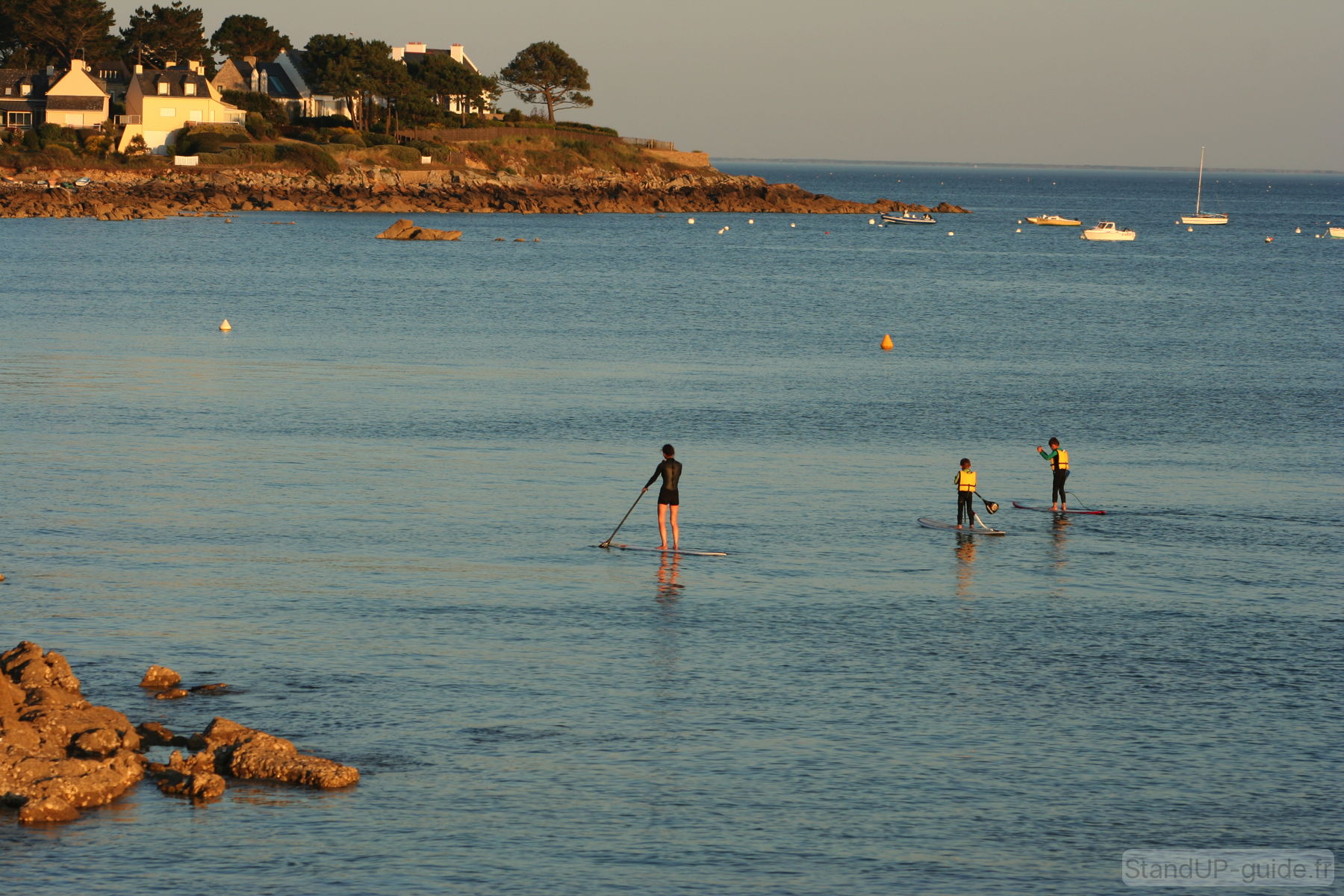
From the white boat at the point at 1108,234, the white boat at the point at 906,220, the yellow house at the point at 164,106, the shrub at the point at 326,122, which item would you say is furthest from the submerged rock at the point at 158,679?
the shrub at the point at 326,122

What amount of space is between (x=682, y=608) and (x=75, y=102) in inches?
6312

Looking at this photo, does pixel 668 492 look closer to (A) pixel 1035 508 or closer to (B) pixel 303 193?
(A) pixel 1035 508

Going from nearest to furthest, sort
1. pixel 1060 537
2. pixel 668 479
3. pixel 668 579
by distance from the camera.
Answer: pixel 668 579, pixel 668 479, pixel 1060 537

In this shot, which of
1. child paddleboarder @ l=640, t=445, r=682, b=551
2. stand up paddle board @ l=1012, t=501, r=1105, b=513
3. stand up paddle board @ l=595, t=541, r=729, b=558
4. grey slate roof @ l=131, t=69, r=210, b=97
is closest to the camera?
child paddleboarder @ l=640, t=445, r=682, b=551

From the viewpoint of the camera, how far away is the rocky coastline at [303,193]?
143m

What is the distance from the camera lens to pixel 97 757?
690 inches

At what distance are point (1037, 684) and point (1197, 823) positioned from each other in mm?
4660

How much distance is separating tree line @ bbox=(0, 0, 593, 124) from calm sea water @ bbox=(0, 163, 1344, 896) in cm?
11896

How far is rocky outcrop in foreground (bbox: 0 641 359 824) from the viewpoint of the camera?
1661 centimetres

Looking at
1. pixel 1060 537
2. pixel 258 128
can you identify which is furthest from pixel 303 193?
pixel 1060 537

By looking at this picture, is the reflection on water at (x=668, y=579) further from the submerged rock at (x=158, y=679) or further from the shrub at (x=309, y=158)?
the shrub at (x=309, y=158)

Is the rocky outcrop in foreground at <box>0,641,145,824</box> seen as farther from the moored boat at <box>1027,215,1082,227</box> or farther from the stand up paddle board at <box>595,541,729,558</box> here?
the moored boat at <box>1027,215,1082,227</box>

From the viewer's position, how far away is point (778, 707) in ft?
67.0

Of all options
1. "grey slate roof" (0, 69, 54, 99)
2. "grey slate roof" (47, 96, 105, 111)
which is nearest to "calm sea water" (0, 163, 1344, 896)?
"grey slate roof" (47, 96, 105, 111)
